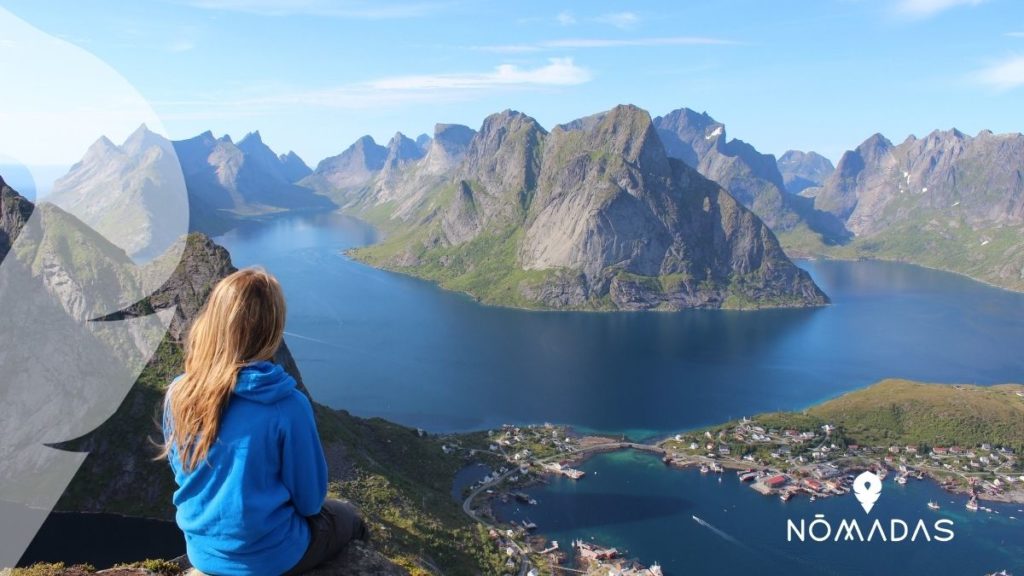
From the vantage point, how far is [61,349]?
3906cm

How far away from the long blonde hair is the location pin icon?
191ft

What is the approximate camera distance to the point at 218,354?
391cm

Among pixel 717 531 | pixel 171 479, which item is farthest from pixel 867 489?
pixel 171 479

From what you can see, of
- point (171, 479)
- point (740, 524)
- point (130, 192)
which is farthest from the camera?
point (740, 524)

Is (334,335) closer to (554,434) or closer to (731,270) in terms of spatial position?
(554,434)

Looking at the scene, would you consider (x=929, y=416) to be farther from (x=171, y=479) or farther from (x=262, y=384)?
(x=262, y=384)

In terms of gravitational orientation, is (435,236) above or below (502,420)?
above

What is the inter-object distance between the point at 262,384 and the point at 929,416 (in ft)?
256

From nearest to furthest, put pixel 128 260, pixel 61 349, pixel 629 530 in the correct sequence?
pixel 128 260 < pixel 61 349 < pixel 629 530

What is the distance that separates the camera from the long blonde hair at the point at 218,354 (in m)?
3.83

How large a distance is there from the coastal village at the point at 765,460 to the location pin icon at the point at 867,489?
44.5 inches

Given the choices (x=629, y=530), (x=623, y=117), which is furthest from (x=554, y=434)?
(x=623, y=117)

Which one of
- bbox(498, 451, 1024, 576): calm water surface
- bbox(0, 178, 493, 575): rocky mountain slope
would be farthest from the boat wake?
bbox(0, 178, 493, 575): rocky mountain slope

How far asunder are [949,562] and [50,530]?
189 feet
